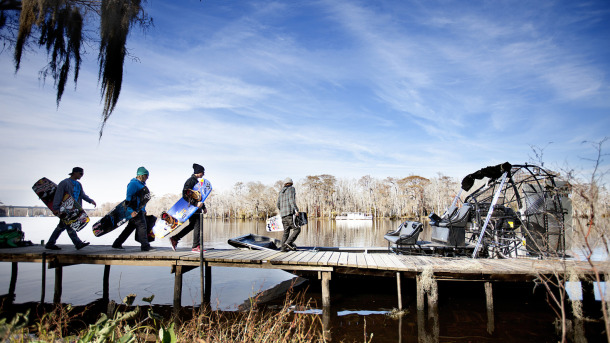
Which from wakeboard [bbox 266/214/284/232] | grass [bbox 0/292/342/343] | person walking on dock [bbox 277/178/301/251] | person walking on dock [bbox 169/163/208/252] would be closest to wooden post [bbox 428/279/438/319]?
grass [bbox 0/292/342/343]

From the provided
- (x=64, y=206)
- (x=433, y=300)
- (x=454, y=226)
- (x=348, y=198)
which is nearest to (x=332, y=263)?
(x=433, y=300)

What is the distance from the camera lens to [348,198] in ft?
291

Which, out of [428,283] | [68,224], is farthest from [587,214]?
[68,224]

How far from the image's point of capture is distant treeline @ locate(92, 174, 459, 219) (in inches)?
3177

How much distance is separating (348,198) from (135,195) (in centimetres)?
8227

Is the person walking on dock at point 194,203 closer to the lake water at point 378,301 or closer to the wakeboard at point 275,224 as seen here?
the lake water at point 378,301

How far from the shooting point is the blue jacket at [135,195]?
7984 mm

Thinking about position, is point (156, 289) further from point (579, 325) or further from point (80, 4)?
point (579, 325)

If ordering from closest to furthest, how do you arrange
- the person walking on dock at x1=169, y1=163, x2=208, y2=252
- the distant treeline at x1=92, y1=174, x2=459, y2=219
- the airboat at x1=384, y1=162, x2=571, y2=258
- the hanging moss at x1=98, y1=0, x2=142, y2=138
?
the hanging moss at x1=98, y1=0, x2=142, y2=138 → the person walking on dock at x1=169, y1=163, x2=208, y2=252 → the airboat at x1=384, y1=162, x2=571, y2=258 → the distant treeline at x1=92, y1=174, x2=459, y2=219

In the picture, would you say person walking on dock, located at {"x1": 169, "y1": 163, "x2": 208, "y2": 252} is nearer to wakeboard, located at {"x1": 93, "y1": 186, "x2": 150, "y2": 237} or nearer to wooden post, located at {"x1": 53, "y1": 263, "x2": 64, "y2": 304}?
wakeboard, located at {"x1": 93, "y1": 186, "x2": 150, "y2": 237}

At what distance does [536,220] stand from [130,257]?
9.54 m

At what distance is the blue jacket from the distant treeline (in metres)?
70.0

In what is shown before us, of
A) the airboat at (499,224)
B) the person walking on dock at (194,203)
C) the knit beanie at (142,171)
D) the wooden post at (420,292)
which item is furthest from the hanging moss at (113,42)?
the airboat at (499,224)

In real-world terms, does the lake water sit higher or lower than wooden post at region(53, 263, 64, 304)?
lower
